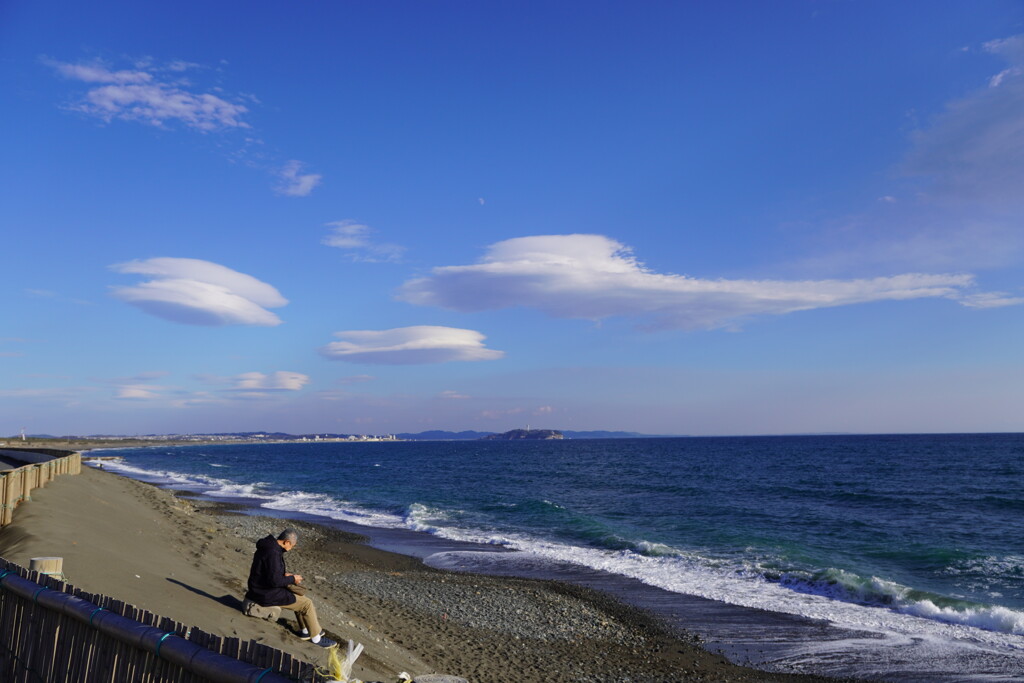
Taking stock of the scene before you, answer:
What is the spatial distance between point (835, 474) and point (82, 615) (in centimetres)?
5844

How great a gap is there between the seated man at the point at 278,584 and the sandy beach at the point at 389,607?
0.25 m

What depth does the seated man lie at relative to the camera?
859 centimetres

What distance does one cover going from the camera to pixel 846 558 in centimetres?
2056

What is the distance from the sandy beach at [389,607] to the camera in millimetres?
9391

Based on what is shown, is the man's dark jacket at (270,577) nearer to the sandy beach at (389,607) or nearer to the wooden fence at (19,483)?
the sandy beach at (389,607)

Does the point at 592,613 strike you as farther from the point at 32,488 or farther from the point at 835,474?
the point at 835,474

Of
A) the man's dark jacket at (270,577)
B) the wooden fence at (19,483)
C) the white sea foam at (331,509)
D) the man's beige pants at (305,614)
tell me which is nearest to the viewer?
the man's dark jacket at (270,577)

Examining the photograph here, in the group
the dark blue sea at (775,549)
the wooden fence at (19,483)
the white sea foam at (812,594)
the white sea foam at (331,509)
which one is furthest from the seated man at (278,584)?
the white sea foam at (331,509)

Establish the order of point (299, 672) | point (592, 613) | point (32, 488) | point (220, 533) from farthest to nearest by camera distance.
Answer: point (220, 533), point (32, 488), point (592, 613), point (299, 672)

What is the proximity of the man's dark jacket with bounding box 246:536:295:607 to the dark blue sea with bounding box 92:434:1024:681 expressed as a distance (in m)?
8.31

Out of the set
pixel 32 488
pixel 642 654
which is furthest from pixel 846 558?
pixel 32 488

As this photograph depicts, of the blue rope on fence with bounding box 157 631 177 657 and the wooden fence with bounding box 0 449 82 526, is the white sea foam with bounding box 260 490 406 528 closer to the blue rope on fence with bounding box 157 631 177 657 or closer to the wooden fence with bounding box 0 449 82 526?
the wooden fence with bounding box 0 449 82 526

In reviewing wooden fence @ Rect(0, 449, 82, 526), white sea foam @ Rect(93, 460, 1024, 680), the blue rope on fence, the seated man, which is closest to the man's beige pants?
the seated man

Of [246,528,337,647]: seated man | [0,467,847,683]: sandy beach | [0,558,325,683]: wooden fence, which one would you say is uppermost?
[0,558,325,683]: wooden fence
